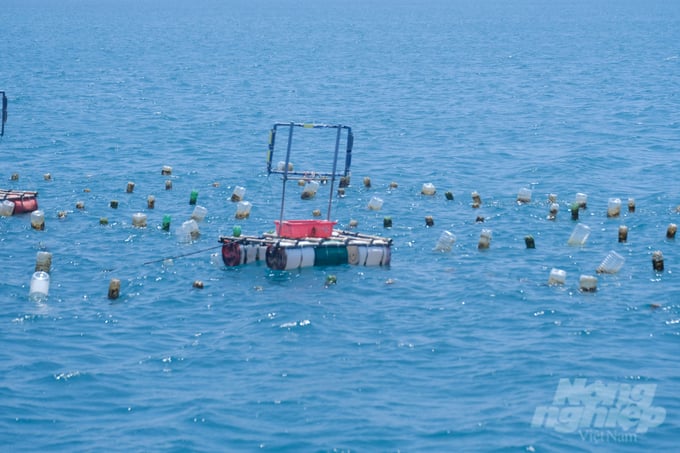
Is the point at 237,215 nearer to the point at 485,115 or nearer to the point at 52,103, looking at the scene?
the point at 485,115

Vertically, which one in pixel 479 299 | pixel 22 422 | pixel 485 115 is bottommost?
pixel 22 422

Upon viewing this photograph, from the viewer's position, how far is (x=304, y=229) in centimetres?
3597

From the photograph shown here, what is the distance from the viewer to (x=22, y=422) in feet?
82.4

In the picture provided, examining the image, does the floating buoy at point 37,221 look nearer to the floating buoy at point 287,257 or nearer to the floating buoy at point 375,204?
the floating buoy at point 287,257

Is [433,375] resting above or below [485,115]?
below

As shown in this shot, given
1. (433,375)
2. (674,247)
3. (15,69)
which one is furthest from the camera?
(15,69)

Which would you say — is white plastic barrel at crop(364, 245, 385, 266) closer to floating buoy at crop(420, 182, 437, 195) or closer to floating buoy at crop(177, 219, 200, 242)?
floating buoy at crop(177, 219, 200, 242)

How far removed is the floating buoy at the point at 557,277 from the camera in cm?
3431

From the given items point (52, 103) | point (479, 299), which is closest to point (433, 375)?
point (479, 299)

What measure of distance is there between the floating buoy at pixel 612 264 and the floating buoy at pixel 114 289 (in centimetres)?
1365

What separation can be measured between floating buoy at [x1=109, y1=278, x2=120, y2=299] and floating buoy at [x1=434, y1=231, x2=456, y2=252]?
A: 10.4 metres

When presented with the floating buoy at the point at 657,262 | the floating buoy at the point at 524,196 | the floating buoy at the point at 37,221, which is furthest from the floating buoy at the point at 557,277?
the floating buoy at the point at 37,221

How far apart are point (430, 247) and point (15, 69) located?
80.2m

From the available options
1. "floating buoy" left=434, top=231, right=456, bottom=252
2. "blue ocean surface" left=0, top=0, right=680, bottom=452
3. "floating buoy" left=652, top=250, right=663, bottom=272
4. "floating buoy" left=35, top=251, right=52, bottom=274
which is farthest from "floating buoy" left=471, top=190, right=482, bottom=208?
"floating buoy" left=35, top=251, right=52, bottom=274
